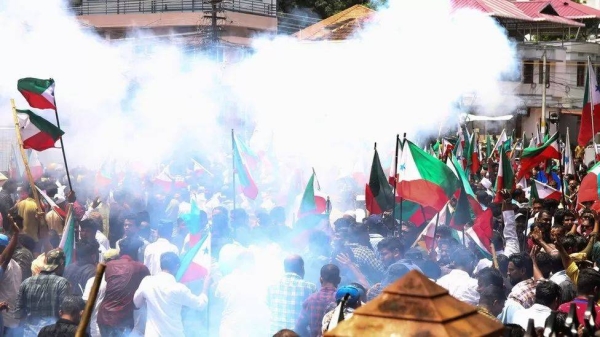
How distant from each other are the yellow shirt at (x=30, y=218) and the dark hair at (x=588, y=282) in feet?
20.8

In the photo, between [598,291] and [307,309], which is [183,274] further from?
[598,291]

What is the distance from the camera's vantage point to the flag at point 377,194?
11805 mm

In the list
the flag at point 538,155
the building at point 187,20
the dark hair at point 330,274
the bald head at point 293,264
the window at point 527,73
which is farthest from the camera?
the window at point 527,73

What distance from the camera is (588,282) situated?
6629 millimetres

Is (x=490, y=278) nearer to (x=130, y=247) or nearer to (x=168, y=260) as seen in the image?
(x=168, y=260)

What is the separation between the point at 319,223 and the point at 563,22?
33501 millimetres

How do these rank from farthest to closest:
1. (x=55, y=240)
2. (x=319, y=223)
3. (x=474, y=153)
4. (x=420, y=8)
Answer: (x=420, y=8) < (x=474, y=153) < (x=319, y=223) < (x=55, y=240)

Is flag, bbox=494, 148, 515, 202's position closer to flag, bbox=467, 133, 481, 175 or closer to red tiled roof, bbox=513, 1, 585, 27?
flag, bbox=467, 133, 481, 175

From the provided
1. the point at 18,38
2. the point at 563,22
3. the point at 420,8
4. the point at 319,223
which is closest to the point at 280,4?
the point at 563,22

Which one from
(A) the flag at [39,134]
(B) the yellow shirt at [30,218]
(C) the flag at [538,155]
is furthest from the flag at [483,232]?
(A) the flag at [39,134]

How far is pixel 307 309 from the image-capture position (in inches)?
283

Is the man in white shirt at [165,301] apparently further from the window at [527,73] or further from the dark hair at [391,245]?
the window at [527,73]

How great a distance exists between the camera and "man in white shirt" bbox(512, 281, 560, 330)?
6.37 meters

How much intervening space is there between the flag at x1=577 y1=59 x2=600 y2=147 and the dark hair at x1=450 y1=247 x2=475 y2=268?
179 inches
